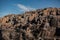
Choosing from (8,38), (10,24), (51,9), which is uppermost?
(51,9)

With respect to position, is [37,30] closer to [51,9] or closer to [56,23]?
[56,23]

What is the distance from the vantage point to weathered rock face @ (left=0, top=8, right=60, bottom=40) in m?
34.0

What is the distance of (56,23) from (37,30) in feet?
12.7

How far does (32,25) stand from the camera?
1452 inches

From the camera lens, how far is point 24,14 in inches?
1631

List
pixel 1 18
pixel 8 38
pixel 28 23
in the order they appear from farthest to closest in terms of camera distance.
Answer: pixel 1 18, pixel 28 23, pixel 8 38

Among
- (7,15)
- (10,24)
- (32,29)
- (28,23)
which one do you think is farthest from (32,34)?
(7,15)

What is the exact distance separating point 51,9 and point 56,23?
486 cm

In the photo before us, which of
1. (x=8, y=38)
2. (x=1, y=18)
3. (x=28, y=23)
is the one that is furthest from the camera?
(x=1, y=18)

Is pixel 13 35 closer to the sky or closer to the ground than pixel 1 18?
closer to the ground

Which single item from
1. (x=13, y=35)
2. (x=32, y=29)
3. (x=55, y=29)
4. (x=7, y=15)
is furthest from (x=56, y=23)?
(x=7, y=15)

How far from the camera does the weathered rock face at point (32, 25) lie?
1337 inches

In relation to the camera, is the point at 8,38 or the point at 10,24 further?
the point at 10,24

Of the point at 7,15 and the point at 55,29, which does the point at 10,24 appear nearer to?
the point at 7,15
